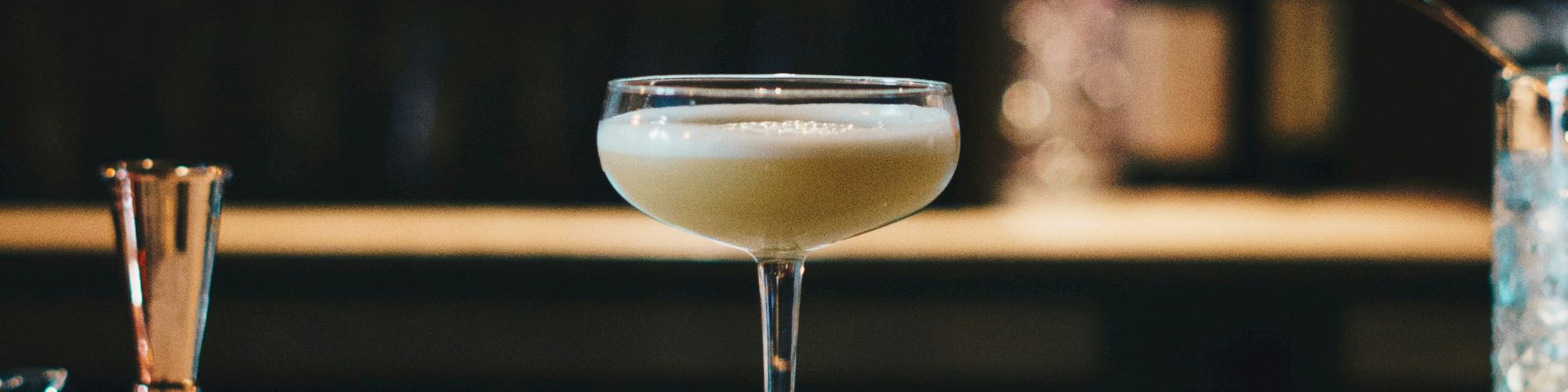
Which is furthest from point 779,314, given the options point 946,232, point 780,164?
point 946,232

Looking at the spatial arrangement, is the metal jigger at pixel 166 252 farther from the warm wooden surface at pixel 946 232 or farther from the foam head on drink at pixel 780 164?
the warm wooden surface at pixel 946 232

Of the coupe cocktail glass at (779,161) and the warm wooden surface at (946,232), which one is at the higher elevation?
the coupe cocktail glass at (779,161)

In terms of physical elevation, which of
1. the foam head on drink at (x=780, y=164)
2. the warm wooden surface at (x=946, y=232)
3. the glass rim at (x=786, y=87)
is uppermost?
the glass rim at (x=786, y=87)

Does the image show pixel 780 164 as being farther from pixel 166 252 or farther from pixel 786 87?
pixel 166 252

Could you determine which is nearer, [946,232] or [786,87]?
[786,87]

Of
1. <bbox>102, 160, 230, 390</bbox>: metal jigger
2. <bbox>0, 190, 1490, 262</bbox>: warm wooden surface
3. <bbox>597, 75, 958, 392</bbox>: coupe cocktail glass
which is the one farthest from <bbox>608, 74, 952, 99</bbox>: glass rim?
<bbox>0, 190, 1490, 262</bbox>: warm wooden surface

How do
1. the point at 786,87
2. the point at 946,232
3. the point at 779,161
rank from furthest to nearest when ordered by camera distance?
1. the point at 946,232
2. the point at 786,87
3. the point at 779,161

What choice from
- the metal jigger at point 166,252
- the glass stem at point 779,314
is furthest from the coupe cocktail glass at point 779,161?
the metal jigger at point 166,252

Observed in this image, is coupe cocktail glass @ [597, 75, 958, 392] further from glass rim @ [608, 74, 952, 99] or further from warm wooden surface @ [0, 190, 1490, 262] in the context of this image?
warm wooden surface @ [0, 190, 1490, 262]
